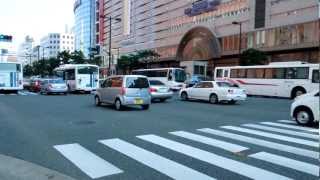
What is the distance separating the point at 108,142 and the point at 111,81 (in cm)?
1008

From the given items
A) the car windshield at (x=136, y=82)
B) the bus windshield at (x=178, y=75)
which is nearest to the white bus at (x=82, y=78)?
the bus windshield at (x=178, y=75)

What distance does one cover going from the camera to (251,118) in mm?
14906

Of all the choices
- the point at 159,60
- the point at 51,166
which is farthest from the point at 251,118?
the point at 159,60

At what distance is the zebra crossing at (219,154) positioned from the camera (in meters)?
6.53

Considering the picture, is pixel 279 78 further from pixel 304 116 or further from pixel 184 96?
pixel 304 116

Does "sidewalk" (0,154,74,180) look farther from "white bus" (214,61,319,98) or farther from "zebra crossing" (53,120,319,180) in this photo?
"white bus" (214,61,319,98)

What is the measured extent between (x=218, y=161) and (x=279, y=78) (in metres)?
24.1

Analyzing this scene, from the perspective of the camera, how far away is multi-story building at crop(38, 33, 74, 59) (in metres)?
126

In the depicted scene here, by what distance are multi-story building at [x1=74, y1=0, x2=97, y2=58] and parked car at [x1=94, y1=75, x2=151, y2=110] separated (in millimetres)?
133395

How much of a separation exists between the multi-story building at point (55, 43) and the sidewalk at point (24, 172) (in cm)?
12005

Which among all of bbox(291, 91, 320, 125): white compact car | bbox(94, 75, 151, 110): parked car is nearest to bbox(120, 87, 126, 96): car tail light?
bbox(94, 75, 151, 110): parked car

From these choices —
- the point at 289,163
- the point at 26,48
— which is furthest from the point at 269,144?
the point at 26,48

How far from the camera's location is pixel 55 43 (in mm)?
127312

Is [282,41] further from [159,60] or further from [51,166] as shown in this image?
[51,166]
